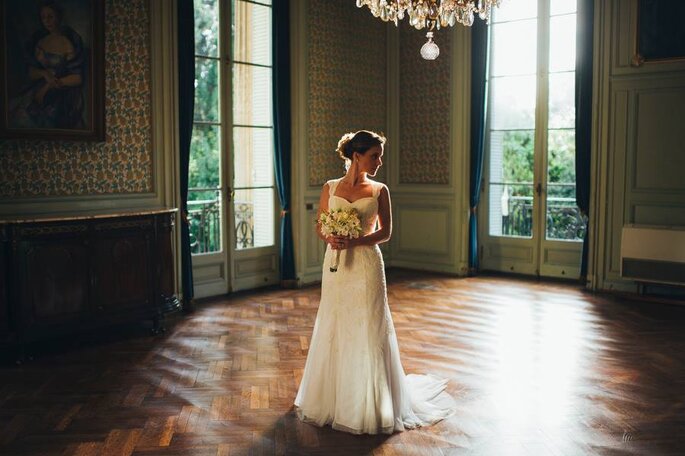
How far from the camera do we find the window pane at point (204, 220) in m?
6.93

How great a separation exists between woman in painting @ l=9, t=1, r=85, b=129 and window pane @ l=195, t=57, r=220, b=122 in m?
1.46

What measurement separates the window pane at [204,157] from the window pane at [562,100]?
3779mm

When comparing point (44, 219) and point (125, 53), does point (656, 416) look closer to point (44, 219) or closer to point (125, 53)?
point (44, 219)

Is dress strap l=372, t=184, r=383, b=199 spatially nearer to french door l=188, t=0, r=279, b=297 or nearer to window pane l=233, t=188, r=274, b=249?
french door l=188, t=0, r=279, b=297

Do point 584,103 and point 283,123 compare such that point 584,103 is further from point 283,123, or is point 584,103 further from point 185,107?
point 185,107

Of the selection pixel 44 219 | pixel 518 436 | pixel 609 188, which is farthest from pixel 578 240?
pixel 44 219

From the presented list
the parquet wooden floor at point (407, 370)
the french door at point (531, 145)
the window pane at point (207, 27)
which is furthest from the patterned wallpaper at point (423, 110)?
the window pane at point (207, 27)

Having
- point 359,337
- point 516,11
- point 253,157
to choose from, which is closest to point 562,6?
point 516,11

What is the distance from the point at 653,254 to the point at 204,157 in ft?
15.1

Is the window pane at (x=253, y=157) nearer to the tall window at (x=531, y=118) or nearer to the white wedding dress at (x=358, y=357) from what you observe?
the tall window at (x=531, y=118)

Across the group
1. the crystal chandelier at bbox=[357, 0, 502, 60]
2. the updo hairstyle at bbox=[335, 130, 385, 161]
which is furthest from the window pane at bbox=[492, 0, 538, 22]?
the updo hairstyle at bbox=[335, 130, 385, 161]

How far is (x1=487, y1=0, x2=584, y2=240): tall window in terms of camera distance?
793cm

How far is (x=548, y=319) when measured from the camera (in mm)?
6176

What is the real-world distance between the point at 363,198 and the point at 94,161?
10.0ft
